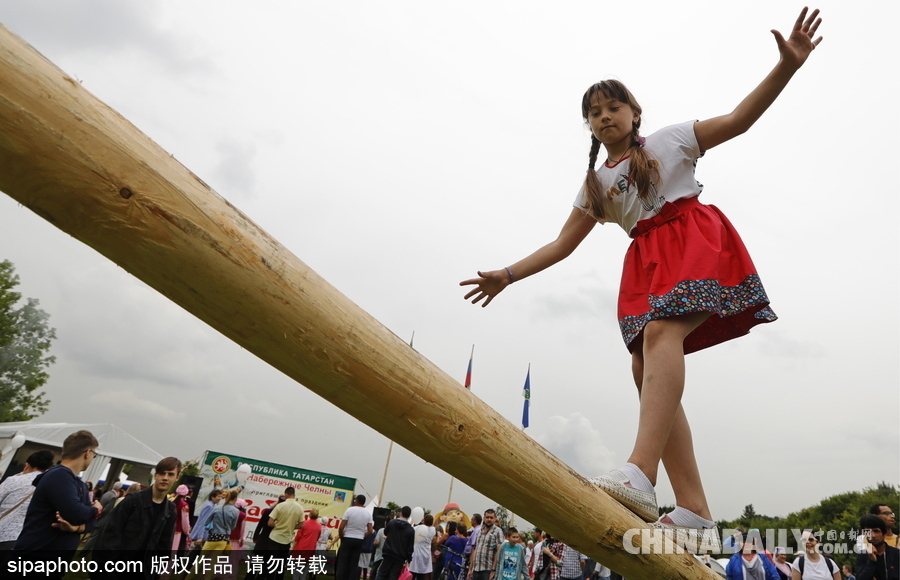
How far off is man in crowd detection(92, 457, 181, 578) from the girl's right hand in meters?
3.63

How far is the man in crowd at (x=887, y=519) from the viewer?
493cm

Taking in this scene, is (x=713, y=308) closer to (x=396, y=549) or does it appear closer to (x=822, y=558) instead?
(x=822, y=558)

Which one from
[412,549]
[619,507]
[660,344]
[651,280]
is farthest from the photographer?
[412,549]

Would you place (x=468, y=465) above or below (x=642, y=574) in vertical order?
above

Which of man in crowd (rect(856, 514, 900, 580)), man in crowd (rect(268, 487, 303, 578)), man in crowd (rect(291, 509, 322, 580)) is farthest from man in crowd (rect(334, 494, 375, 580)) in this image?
man in crowd (rect(856, 514, 900, 580))

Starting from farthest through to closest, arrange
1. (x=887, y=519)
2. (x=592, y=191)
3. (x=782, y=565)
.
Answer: (x=782, y=565) < (x=887, y=519) < (x=592, y=191)

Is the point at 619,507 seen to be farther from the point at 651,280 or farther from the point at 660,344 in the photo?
the point at 651,280

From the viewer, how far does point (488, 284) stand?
239 centimetres

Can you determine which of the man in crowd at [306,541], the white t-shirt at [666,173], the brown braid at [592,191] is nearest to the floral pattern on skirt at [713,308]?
the white t-shirt at [666,173]

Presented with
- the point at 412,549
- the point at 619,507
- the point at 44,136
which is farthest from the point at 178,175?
the point at 412,549

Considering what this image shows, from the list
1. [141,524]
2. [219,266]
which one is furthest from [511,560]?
[219,266]

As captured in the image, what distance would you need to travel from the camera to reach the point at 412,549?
900 cm

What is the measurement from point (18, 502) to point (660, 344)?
505 centimetres

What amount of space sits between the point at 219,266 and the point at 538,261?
176 cm
